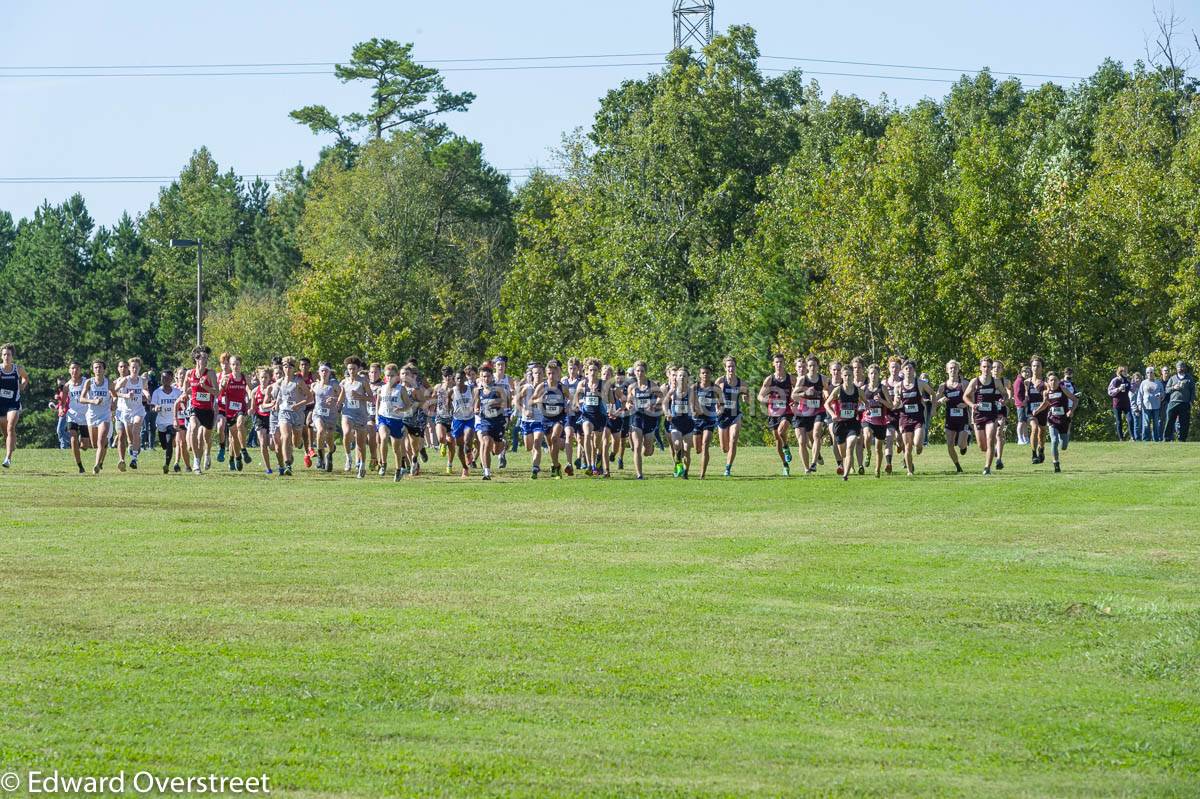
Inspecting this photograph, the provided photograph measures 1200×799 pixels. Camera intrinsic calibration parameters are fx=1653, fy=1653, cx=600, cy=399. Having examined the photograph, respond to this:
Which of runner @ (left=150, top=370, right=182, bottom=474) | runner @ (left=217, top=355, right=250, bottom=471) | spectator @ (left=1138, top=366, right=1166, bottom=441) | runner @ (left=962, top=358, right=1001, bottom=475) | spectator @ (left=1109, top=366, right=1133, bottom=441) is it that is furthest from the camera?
spectator @ (left=1109, top=366, right=1133, bottom=441)

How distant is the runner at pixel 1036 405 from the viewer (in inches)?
1238

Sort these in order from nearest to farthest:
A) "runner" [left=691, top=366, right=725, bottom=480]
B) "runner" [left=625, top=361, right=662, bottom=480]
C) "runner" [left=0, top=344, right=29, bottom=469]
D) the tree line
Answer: "runner" [left=0, top=344, right=29, bottom=469]
"runner" [left=691, top=366, right=725, bottom=480]
"runner" [left=625, top=361, right=662, bottom=480]
the tree line

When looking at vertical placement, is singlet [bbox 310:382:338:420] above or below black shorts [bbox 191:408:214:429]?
above

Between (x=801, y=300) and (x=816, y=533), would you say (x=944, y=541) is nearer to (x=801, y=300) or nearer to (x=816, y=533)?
(x=816, y=533)

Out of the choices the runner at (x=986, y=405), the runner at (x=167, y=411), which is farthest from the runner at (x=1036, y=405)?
the runner at (x=167, y=411)

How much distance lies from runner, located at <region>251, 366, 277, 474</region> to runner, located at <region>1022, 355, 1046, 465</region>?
14.2 metres

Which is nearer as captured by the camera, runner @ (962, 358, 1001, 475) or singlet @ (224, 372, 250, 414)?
runner @ (962, 358, 1001, 475)

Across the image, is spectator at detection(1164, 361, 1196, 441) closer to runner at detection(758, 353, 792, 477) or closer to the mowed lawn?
runner at detection(758, 353, 792, 477)

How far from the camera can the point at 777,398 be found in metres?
29.0

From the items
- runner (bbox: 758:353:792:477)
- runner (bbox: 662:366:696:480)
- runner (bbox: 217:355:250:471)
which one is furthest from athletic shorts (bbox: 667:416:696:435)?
runner (bbox: 217:355:250:471)

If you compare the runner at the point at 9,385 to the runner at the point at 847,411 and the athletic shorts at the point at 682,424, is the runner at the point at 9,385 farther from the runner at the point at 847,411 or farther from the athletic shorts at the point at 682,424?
the runner at the point at 847,411

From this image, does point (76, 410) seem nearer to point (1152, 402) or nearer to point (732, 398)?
point (732, 398)

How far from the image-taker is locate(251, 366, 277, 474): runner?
95.8 ft

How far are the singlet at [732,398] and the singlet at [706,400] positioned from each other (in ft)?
0.52
